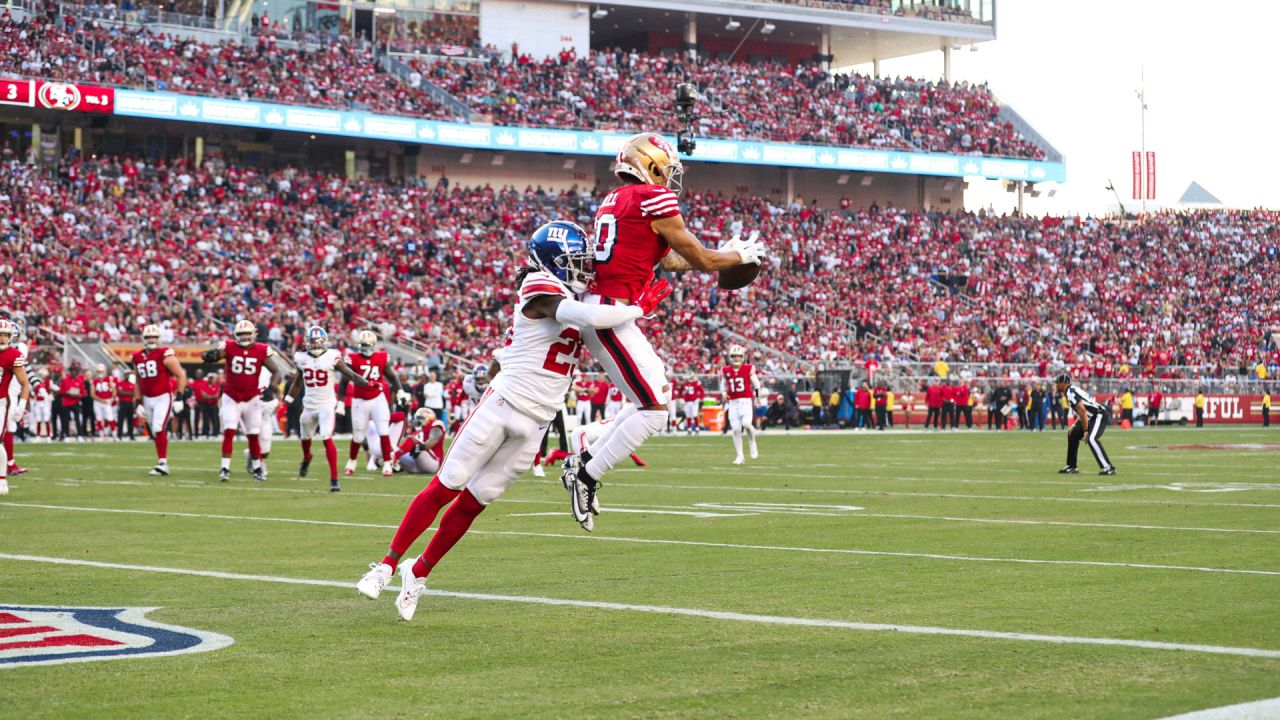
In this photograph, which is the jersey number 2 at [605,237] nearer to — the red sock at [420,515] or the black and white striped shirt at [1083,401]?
the red sock at [420,515]

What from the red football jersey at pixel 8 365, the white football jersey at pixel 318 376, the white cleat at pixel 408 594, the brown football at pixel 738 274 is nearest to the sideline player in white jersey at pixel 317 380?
the white football jersey at pixel 318 376

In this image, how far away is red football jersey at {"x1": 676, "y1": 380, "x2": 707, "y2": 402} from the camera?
41906 mm

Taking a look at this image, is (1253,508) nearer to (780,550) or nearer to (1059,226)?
(780,550)

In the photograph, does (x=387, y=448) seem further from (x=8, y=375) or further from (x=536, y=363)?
(x=536, y=363)

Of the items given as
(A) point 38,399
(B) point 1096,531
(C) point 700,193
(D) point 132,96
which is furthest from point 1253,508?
(C) point 700,193

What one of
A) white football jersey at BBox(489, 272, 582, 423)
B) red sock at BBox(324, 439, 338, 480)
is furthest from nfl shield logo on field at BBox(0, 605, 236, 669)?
red sock at BBox(324, 439, 338, 480)

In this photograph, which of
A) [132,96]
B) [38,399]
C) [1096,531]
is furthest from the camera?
[132,96]

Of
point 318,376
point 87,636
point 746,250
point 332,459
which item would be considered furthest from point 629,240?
point 318,376

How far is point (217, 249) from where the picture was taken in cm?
4319

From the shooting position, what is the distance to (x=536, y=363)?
7.69 metres

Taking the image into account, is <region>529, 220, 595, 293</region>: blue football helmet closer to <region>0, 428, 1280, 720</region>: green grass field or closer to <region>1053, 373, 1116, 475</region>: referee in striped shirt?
<region>0, 428, 1280, 720</region>: green grass field

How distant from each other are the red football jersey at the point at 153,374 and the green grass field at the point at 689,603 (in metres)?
3.75

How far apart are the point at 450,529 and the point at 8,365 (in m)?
10.7

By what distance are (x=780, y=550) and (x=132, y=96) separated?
40.4m
